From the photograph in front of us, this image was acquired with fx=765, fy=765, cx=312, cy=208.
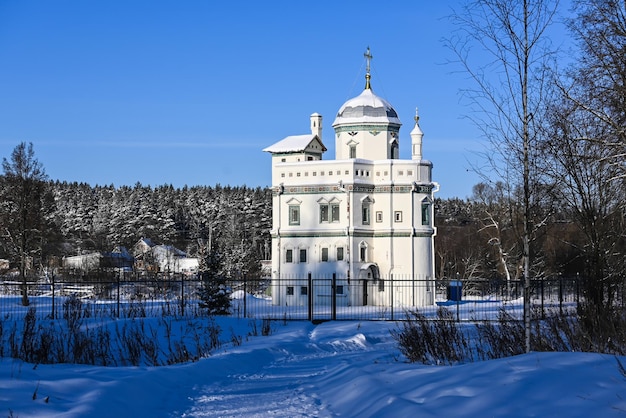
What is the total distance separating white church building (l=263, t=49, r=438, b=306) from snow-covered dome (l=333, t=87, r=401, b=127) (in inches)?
115

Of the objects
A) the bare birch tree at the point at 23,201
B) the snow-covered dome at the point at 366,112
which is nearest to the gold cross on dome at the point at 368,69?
the snow-covered dome at the point at 366,112

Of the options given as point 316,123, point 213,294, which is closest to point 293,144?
point 316,123

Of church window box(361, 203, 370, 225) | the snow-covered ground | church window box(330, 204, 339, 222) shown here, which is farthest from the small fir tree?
church window box(361, 203, 370, 225)

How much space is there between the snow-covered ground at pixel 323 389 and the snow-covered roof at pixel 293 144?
109 feet

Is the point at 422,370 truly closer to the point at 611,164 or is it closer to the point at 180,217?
the point at 611,164

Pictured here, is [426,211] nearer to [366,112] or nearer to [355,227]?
[355,227]

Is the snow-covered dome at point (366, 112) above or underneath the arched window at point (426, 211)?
above

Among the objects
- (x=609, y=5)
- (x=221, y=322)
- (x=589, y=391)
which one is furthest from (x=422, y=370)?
(x=221, y=322)

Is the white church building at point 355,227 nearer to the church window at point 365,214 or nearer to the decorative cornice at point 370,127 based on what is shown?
the church window at point 365,214

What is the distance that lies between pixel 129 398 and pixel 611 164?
916cm

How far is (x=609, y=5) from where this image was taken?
13.4 metres

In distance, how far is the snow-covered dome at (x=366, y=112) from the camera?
45531 millimetres

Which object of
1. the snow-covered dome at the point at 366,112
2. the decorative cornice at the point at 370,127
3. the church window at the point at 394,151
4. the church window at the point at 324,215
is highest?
the snow-covered dome at the point at 366,112

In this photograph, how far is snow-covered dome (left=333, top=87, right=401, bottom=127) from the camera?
45531 mm
